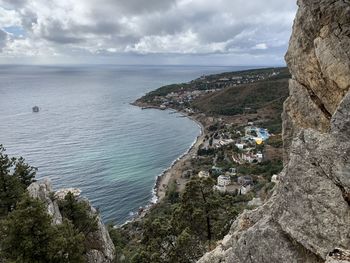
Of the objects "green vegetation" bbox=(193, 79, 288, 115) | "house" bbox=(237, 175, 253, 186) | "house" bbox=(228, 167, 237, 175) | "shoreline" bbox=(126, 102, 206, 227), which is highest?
"green vegetation" bbox=(193, 79, 288, 115)

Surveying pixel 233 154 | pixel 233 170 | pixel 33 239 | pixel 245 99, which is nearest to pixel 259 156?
pixel 233 154

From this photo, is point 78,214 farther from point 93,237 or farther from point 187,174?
point 187,174

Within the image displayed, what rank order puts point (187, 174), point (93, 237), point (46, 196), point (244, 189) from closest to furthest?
point (93, 237) → point (46, 196) → point (244, 189) → point (187, 174)

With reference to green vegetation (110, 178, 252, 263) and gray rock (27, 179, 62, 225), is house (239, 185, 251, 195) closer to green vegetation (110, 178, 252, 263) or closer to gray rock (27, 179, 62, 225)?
green vegetation (110, 178, 252, 263)

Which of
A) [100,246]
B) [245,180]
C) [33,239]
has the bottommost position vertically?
[245,180]

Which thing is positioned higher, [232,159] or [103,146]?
[103,146]

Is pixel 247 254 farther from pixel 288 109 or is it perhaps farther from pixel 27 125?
pixel 27 125

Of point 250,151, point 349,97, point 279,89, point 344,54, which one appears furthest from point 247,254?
point 279,89

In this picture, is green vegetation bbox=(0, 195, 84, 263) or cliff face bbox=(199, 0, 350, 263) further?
green vegetation bbox=(0, 195, 84, 263)

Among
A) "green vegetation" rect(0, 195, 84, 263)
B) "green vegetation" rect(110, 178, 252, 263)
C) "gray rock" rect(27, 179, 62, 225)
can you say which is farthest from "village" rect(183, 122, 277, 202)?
"green vegetation" rect(0, 195, 84, 263)
